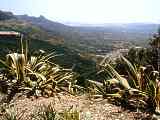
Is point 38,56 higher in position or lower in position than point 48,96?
higher

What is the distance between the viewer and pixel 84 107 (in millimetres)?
5730

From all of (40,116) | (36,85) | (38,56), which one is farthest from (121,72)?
(40,116)

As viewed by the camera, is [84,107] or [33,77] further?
[33,77]

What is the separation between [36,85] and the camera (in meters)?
6.80

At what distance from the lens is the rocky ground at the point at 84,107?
17.2ft

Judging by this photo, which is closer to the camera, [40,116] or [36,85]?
[40,116]

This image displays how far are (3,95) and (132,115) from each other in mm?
2577

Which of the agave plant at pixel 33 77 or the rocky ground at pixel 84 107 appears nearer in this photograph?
the rocky ground at pixel 84 107

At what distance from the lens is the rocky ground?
524cm

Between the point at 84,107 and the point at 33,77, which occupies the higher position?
the point at 33,77

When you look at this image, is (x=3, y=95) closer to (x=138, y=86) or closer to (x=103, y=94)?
(x=103, y=94)

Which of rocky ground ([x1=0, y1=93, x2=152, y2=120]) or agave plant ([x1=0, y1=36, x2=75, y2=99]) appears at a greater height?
agave plant ([x1=0, y1=36, x2=75, y2=99])

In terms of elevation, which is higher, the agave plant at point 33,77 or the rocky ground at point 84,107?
the agave plant at point 33,77

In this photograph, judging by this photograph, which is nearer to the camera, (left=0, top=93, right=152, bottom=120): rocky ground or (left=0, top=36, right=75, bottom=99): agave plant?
(left=0, top=93, right=152, bottom=120): rocky ground
